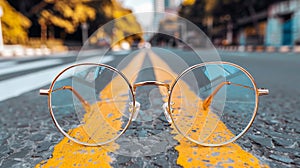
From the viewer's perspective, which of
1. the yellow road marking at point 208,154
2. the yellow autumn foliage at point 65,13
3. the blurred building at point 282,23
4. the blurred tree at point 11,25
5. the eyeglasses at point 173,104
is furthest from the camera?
the yellow autumn foliage at point 65,13

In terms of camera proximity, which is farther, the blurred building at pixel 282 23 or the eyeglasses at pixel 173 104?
the blurred building at pixel 282 23

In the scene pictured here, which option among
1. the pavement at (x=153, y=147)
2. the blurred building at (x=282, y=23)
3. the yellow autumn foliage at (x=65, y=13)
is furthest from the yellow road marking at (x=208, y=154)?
the yellow autumn foliage at (x=65, y=13)

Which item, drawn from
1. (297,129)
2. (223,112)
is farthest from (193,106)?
(297,129)

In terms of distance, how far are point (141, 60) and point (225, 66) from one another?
4.27 ft

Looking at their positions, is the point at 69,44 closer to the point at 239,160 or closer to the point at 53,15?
the point at 53,15

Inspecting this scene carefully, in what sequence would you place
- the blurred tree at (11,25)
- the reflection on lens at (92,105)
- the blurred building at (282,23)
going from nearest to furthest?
the reflection on lens at (92,105), the blurred tree at (11,25), the blurred building at (282,23)

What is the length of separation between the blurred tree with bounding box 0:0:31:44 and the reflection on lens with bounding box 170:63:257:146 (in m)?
23.9

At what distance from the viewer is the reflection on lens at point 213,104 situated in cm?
171

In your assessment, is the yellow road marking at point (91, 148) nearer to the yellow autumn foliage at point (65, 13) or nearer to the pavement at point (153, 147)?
the pavement at point (153, 147)

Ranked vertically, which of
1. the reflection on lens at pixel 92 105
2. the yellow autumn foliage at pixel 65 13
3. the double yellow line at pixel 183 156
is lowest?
the double yellow line at pixel 183 156

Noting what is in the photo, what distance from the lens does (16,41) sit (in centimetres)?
2464

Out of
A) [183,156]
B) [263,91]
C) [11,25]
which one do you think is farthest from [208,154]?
[11,25]

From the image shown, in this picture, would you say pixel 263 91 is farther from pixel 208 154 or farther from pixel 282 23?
pixel 282 23

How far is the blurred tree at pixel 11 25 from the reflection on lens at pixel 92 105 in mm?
22993
